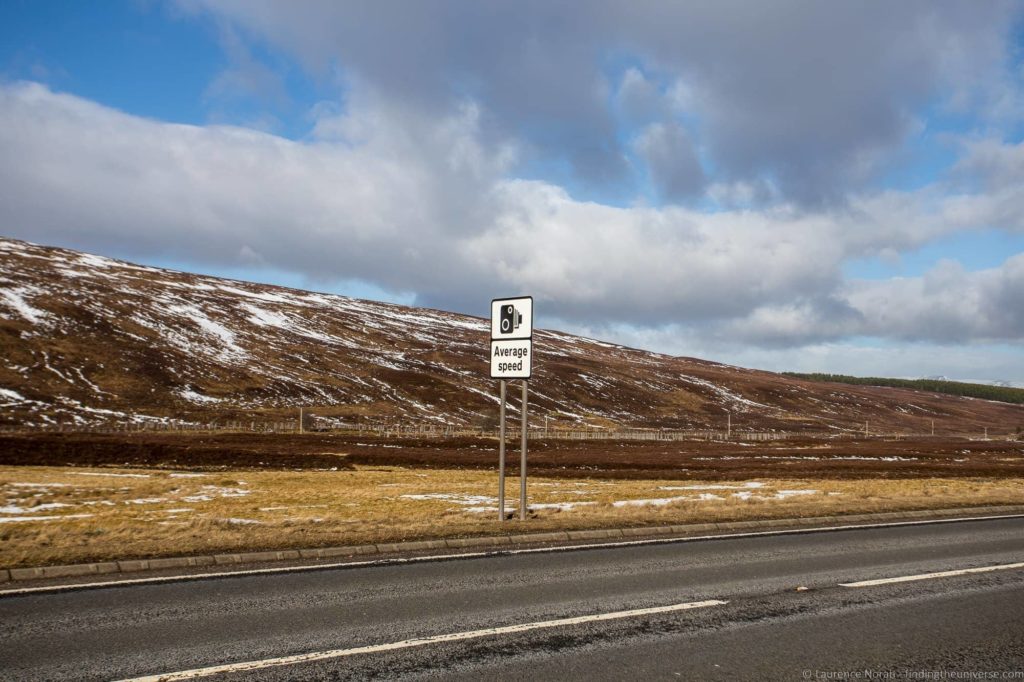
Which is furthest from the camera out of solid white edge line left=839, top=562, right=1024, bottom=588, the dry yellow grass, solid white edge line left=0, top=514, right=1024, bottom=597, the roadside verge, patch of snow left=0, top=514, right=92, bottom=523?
patch of snow left=0, top=514, right=92, bottom=523

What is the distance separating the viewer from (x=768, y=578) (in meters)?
10.7

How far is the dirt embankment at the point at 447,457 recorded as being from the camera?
3953 centimetres

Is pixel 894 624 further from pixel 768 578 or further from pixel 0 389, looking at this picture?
pixel 0 389

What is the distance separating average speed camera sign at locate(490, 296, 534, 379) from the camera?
54.7 feet

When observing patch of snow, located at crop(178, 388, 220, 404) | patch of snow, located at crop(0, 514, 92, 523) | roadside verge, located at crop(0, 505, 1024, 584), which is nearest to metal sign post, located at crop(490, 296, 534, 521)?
roadside verge, located at crop(0, 505, 1024, 584)

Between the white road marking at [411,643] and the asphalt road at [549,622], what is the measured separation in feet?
0.26

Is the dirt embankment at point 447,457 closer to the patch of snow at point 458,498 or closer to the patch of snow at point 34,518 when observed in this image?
the patch of snow at point 458,498

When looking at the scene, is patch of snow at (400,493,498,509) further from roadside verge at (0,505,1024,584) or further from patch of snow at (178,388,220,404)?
patch of snow at (178,388,220,404)

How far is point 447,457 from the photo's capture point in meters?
49.4

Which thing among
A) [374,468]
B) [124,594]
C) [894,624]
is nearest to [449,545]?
[124,594]

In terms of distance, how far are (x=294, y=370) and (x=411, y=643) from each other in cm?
Result: 10378

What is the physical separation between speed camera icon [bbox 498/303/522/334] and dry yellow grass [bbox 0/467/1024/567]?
4.39 m

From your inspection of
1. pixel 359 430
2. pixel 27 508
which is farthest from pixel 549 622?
pixel 359 430

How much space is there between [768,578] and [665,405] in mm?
121094
